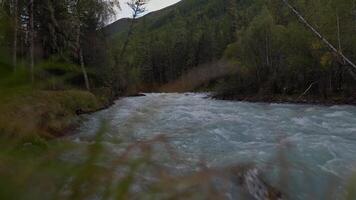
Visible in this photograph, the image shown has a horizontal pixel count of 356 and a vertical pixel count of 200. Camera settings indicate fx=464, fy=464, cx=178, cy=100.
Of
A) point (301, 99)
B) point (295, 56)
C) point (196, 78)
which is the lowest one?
point (301, 99)

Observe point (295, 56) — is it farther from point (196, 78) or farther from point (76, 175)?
point (76, 175)

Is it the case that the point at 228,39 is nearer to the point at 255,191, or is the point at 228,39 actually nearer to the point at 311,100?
the point at 311,100

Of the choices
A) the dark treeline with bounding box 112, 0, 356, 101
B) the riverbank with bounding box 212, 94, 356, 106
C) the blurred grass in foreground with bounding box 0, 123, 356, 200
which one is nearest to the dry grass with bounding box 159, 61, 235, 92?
the blurred grass in foreground with bounding box 0, 123, 356, 200

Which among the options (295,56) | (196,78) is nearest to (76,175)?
(196,78)

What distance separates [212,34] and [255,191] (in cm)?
7686

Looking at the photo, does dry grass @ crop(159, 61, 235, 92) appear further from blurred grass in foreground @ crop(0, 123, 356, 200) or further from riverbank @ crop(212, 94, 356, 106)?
riverbank @ crop(212, 94, 356, 106)

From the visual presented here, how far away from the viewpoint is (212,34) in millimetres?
82062

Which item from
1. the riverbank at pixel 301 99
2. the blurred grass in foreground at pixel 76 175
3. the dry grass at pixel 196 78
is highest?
the dry grass at pixel 196 78

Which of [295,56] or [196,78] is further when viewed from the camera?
[295,56]

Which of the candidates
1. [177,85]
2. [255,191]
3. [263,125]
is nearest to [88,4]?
[263,125]

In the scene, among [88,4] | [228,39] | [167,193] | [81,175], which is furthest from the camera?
[228,39]

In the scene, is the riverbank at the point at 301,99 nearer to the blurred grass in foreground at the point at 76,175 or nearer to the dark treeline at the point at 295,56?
the dark treeline at the point at 295,56

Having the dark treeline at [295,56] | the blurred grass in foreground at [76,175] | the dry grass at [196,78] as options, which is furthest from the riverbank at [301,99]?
the blurred grass in foreground at [76,175]

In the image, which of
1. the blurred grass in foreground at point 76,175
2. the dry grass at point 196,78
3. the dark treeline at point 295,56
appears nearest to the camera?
the blurred grass in foreground at point 76,175
